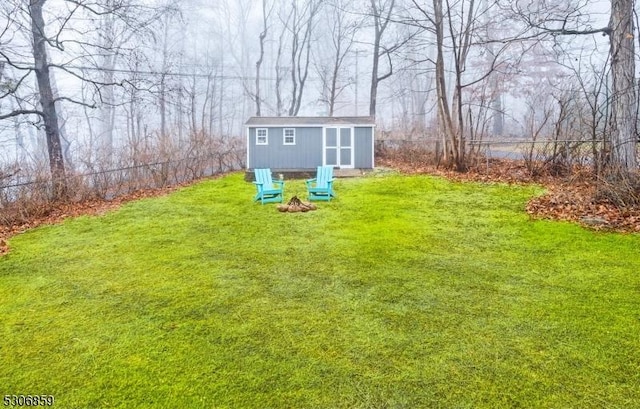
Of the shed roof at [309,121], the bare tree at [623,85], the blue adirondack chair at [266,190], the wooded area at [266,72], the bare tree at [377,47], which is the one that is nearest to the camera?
the bare tree at [623,85]

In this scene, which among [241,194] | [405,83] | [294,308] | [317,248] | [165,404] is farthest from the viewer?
[405,83]

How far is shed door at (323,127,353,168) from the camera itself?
531 inches

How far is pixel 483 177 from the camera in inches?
425

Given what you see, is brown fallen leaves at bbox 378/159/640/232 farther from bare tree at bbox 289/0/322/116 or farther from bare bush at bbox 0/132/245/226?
bare tree at bbox 289/0/322/116

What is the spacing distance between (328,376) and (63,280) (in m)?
3.24

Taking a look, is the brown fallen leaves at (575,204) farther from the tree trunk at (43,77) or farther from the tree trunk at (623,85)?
the tree trunk at (43,77)

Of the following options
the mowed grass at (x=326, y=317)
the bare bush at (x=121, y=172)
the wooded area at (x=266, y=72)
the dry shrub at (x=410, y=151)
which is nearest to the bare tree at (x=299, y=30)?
the wooded area at (x=266, y=72)

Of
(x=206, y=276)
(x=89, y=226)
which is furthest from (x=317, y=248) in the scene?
(x=89, y=226)

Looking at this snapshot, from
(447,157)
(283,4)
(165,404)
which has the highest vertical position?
(283,4)

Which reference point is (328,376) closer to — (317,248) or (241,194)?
(317,248)

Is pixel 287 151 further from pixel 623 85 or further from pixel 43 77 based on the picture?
pixel 623 85

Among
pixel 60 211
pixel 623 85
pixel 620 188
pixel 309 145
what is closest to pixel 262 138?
pixel 309 145

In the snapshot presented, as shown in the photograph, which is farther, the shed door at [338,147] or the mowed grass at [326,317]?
the shed door at [338,147]

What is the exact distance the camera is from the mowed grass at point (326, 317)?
2.43m
